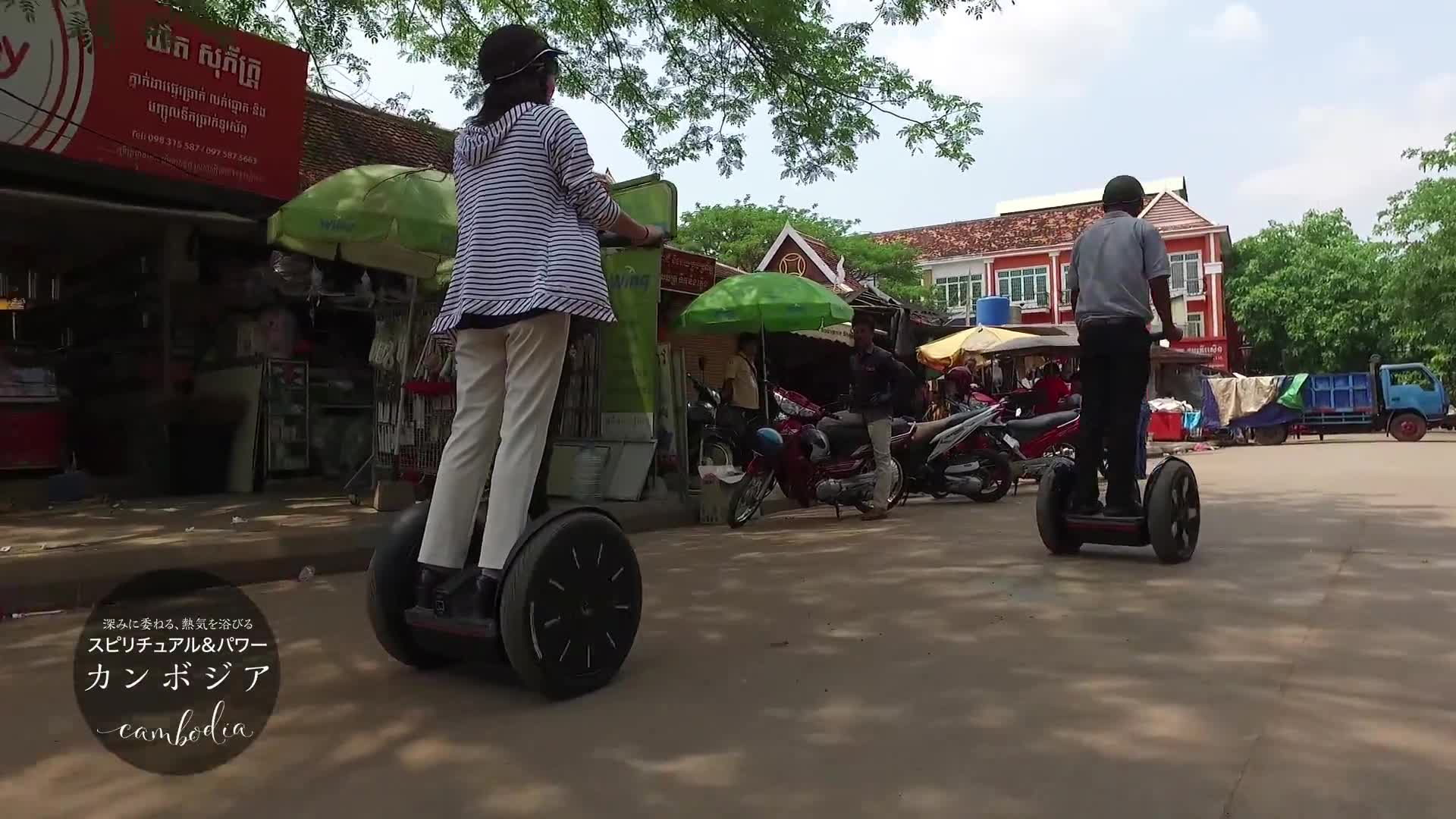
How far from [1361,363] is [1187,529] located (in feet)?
134

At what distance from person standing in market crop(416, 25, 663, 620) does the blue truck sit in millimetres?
23154

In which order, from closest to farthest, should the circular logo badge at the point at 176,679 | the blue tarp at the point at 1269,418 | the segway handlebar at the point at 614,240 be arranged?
the circular logo badge at the point at 176,679 < the segway handlebar at the point at 614,240 < the blue tarp at the point at 1269,418

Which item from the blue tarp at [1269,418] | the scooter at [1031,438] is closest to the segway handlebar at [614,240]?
the scooter at [1031,438]

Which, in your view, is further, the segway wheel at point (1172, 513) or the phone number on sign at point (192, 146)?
the phone number on sign at point (192, 146)

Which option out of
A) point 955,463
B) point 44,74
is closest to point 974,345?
point 955,463

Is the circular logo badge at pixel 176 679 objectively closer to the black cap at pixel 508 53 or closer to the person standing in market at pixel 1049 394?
the black cap at pixel 508 53

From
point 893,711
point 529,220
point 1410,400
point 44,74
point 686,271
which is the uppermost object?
point 44,74

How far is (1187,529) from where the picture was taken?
197 inches

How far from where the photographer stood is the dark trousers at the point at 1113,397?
4.88 m

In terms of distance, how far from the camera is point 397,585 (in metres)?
3.03

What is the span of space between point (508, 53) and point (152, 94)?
694cm

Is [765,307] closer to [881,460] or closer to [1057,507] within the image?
[881,460]

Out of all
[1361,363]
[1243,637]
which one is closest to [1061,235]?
[1361,363]

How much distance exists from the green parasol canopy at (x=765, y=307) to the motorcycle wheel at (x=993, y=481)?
1784 mm
